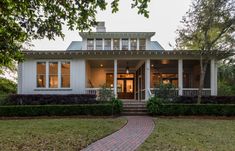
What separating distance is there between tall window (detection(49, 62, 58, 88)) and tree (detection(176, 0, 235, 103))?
8.98 metres

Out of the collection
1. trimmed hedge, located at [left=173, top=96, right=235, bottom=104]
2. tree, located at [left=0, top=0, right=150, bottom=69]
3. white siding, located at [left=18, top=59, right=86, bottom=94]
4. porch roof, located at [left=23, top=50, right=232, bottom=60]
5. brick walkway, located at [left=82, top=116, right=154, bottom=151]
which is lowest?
brick walkway, located at [left=82, top=116, right=154, bottom=151]

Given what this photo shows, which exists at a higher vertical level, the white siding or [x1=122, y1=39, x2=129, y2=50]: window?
[x1=122, y1=39, x2=129, y2=50]: window

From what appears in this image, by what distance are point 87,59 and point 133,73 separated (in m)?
7.07

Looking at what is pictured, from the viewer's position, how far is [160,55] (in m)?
18.8

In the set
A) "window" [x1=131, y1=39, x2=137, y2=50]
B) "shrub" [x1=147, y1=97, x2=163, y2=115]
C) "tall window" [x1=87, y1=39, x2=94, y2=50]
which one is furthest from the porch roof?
"window" [x1=131, y1=39, x2=137, y2=50]

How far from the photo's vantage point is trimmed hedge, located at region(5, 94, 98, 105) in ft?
59.7

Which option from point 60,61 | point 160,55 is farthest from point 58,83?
point 160,55

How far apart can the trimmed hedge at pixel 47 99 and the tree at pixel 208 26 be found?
7.54 m

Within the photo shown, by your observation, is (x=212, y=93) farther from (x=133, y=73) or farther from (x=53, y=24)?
(x=53, y=24)

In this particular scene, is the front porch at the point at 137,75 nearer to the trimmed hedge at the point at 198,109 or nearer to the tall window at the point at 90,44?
the tall window at the point at 90,44

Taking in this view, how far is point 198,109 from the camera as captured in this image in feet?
51.3

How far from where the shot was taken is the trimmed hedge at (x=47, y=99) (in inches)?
717

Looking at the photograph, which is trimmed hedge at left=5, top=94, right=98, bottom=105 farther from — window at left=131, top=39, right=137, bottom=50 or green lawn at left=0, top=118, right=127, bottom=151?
green lawn at left=0, top=118, right=127, bottom=151

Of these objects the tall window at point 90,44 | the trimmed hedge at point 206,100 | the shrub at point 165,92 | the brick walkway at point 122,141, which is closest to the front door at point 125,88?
the tall window at point 90,44
